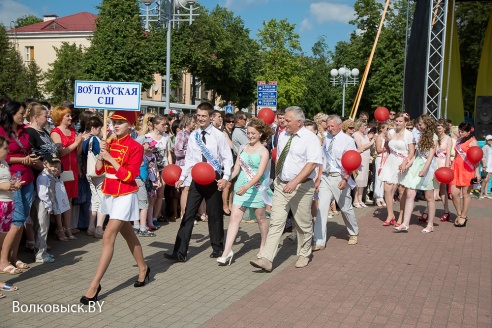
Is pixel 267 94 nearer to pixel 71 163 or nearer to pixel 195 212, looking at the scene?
pixel 71 163

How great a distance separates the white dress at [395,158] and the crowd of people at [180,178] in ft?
0.06

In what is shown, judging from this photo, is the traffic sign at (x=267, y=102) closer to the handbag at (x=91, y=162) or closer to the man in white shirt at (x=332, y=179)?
the man in white shirt at (x=332, y=179)

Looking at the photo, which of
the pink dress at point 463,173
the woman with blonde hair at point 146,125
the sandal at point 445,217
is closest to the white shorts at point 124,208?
the woman with blonde hair at point 146,125

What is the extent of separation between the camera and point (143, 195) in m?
9.13

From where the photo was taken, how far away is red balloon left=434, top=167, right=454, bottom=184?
10117mm

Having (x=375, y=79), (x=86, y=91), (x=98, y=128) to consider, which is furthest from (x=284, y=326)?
(x=375, y=79)

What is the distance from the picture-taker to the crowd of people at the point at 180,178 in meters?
5.97

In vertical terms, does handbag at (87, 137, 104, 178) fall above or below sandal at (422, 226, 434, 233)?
above


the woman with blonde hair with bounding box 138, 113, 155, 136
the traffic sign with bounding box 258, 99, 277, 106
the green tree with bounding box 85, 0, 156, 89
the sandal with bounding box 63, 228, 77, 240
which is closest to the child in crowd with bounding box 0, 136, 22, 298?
the sandal with bounding box 63, 228, 77, 240

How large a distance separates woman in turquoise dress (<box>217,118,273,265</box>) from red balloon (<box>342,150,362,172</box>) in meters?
1.61

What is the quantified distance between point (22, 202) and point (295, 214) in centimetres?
336

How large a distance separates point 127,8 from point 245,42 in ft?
55.6

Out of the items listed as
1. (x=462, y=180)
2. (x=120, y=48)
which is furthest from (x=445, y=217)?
(x=120, y=48)

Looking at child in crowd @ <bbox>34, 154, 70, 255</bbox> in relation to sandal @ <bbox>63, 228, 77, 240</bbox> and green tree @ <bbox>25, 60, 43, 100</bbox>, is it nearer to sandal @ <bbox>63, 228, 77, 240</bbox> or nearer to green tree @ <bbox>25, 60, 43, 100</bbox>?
sandal @ <bbox>63, 228, 77, 240</bbox>
